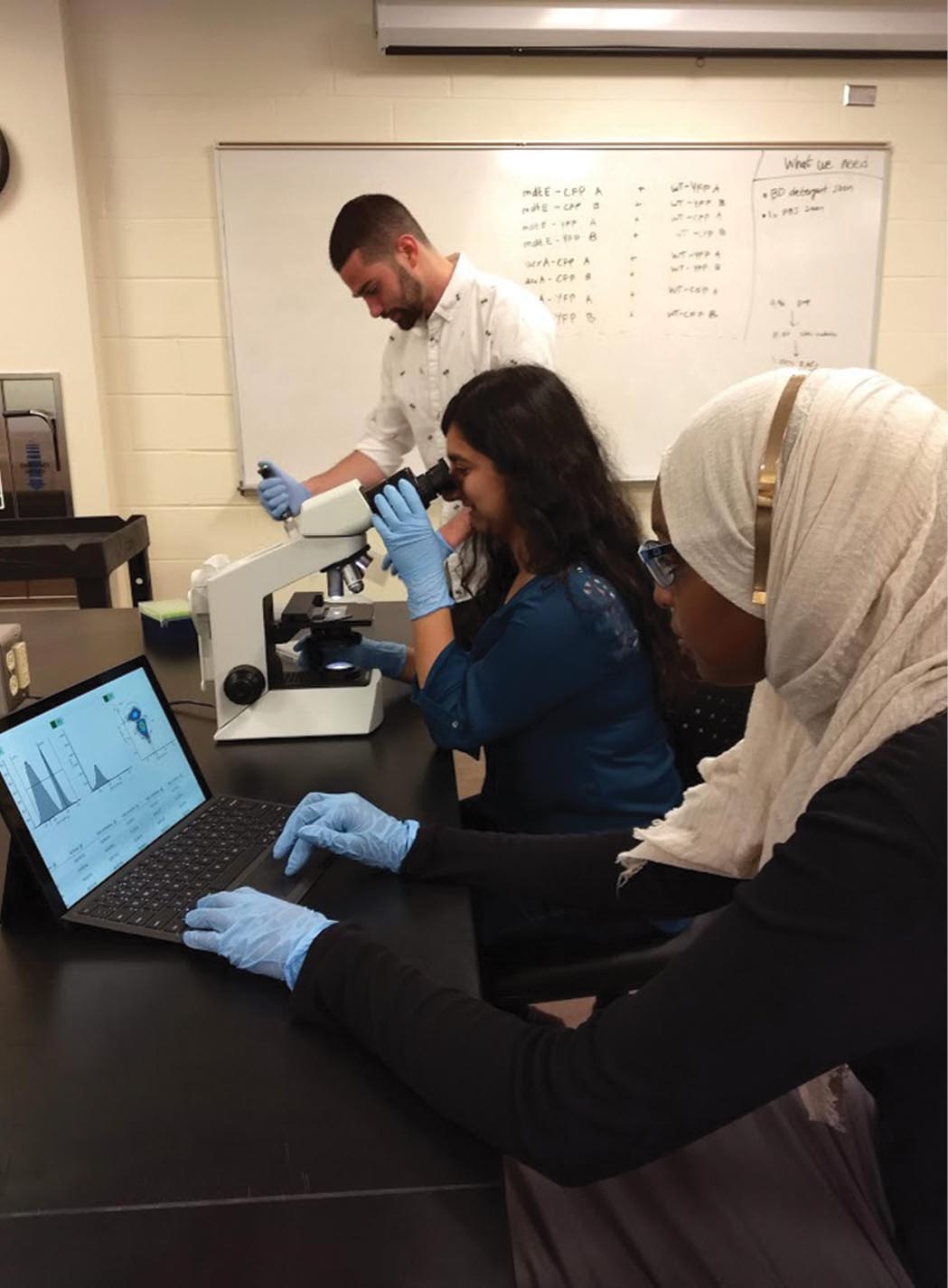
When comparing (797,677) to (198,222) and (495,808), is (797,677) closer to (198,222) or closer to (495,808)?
(495,808)

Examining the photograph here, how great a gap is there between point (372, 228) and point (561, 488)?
1.25m

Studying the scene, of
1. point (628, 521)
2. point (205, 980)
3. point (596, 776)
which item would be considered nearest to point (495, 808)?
point (596, 776)

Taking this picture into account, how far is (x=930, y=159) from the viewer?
318 centimetres

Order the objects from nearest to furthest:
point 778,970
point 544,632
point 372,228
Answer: point 778,970 < point 544,632 < point 372,228

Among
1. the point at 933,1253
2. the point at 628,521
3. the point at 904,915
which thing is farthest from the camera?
the point at 628,521

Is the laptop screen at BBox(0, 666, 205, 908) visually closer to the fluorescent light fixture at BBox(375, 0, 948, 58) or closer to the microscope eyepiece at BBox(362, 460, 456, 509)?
the microscope eyepiece at BBox(362, 460, 456, 509)

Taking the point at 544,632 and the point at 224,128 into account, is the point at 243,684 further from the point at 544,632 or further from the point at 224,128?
the point at 224,128

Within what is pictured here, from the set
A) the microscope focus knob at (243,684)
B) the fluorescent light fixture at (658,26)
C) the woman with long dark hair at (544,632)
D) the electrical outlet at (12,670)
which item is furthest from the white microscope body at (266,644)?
the fluorescent light fixture at (658,26)

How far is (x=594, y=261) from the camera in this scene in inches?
123

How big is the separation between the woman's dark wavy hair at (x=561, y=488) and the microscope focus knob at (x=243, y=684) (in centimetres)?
46

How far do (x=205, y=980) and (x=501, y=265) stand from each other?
9.19ft

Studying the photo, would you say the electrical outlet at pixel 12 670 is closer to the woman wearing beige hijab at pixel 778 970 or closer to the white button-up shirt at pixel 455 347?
the woman wearing beige hijab at pixel 778 970

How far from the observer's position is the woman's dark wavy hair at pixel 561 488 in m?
1.42

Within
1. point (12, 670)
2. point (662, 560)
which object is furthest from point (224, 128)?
point (662, 560)
